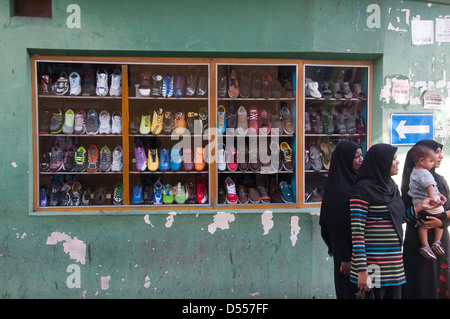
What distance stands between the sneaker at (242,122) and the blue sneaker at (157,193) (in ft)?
4.05

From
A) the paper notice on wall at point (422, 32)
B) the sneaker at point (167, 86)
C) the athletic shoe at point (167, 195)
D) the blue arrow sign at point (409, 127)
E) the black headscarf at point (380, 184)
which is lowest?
the athletic shoe at point (167, 195)

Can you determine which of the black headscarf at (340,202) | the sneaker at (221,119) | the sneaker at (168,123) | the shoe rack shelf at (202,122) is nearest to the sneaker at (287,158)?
the shoe rack shelf at (202,122)

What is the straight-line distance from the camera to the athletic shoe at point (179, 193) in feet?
16.2

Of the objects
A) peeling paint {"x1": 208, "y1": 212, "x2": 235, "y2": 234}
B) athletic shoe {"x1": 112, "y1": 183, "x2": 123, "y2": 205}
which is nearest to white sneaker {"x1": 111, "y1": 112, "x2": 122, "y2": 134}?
athletic shoe {"x1": 112, "y1": 183, "x2": 123, "y2": 205}

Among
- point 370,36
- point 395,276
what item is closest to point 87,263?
point 395,276

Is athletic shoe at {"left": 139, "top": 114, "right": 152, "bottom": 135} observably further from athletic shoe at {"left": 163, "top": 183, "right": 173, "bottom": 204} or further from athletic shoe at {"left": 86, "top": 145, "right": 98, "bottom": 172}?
athletic shoe at {"left": 163, "top": 183, "right": 173, "bottom": 204}

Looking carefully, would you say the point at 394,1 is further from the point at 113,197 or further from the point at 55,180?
the point at 55,180

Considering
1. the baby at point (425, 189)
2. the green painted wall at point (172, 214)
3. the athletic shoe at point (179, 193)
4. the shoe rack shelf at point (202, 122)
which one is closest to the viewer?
the baby at point (425, 189)

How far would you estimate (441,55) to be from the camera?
4.93m

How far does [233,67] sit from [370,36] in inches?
66.8

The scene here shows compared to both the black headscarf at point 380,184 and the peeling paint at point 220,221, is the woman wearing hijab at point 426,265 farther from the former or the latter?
the peeling paint at point 220,221

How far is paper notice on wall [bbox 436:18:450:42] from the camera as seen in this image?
16.2 feet

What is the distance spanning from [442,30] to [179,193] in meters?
3.86

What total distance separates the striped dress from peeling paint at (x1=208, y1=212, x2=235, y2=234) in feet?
6.27
